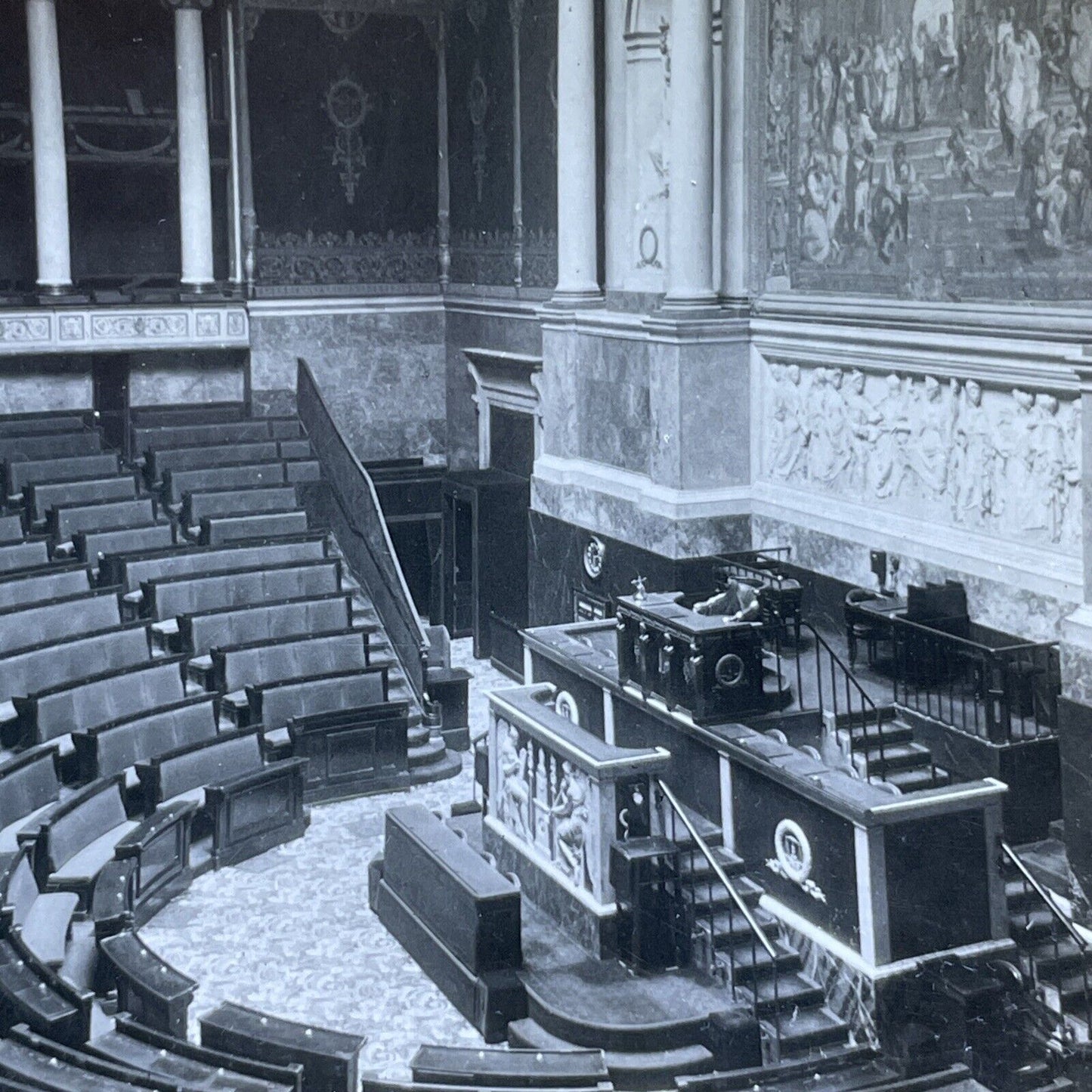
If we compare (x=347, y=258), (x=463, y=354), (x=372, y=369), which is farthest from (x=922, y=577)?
(x=347, y=258)

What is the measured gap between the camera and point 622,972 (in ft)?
27.4

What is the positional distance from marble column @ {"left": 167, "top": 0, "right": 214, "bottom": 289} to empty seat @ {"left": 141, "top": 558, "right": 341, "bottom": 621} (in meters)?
4.82

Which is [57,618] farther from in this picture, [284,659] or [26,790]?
[26,790]

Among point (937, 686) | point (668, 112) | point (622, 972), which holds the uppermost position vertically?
point (668, 112)

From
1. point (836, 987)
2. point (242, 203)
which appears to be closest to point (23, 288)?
point (242, 203)

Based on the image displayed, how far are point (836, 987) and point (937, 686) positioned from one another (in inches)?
91.0

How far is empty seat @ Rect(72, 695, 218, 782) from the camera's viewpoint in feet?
33.5

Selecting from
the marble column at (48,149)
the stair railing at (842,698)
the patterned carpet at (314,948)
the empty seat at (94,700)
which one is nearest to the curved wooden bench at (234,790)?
the patterned carpet at (314,948)

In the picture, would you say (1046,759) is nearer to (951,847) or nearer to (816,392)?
(951,847)

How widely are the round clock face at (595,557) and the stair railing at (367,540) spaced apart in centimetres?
152

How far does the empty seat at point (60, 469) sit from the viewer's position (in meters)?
14.4

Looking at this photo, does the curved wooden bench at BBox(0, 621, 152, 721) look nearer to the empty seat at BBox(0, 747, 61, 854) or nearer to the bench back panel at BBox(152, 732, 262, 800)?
the empty seat at BBox(0, 747, 61, 854)

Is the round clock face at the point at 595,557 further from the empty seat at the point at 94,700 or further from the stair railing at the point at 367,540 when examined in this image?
the empty seat at the point at 94,700

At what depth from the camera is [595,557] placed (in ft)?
44.9
